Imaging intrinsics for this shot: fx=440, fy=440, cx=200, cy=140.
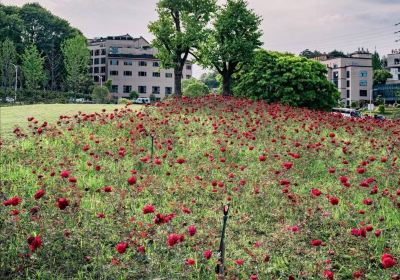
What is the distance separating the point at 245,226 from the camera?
7035 millimetres

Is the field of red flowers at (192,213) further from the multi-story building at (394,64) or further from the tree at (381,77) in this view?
the multi-story building at (394,64)

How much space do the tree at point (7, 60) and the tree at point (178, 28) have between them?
130 feet

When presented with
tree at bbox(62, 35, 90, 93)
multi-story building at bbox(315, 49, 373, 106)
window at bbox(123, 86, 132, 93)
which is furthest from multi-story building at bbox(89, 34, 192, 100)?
multi-story building at bbox(315, 49, 373, 106)

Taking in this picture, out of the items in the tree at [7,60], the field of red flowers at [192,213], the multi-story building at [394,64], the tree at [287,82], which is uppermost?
the multi-story building at [394,64]

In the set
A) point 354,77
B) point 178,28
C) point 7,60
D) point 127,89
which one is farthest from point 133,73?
point 178,28

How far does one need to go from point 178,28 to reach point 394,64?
94593mm

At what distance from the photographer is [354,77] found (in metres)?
99.8

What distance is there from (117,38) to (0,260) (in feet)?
327

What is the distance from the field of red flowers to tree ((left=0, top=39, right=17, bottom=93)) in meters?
58.6

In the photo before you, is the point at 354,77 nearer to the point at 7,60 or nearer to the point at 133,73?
the point at 133,73

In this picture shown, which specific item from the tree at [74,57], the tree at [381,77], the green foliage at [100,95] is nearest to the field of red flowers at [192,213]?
the green foliage at [100,95]

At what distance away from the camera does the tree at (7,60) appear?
65.6 meters

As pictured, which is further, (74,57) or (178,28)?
(74,57)

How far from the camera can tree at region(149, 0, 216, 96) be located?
3341 cm
